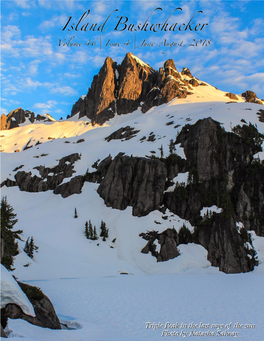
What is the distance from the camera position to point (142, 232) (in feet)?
141

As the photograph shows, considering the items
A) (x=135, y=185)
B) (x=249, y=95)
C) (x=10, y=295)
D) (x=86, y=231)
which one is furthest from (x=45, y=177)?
(x=249, y=95)

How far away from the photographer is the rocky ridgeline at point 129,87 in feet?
390

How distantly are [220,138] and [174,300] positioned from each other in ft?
135

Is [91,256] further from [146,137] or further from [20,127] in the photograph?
[20,127]

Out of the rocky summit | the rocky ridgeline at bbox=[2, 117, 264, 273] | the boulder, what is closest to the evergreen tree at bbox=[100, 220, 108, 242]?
the rocky summit

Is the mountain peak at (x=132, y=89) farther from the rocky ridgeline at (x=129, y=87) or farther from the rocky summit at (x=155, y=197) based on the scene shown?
the rocky summit at (x=155, y=197)

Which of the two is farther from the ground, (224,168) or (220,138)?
(220,138)

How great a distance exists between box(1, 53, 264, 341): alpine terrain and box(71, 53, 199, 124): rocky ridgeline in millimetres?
43446

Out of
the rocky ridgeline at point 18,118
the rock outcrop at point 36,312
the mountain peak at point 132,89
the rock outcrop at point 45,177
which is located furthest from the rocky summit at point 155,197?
the rocky ridgeline at point 18,118

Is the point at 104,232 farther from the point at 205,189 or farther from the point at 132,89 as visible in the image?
the point at 132,89

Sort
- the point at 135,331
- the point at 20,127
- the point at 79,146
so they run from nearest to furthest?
the point at 135,331 < the point at 79,146 < the point at 20,127

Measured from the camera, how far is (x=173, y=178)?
Result: 50.6m

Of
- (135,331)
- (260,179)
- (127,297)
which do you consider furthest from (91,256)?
(260,179)

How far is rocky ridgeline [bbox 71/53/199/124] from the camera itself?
118875mm
